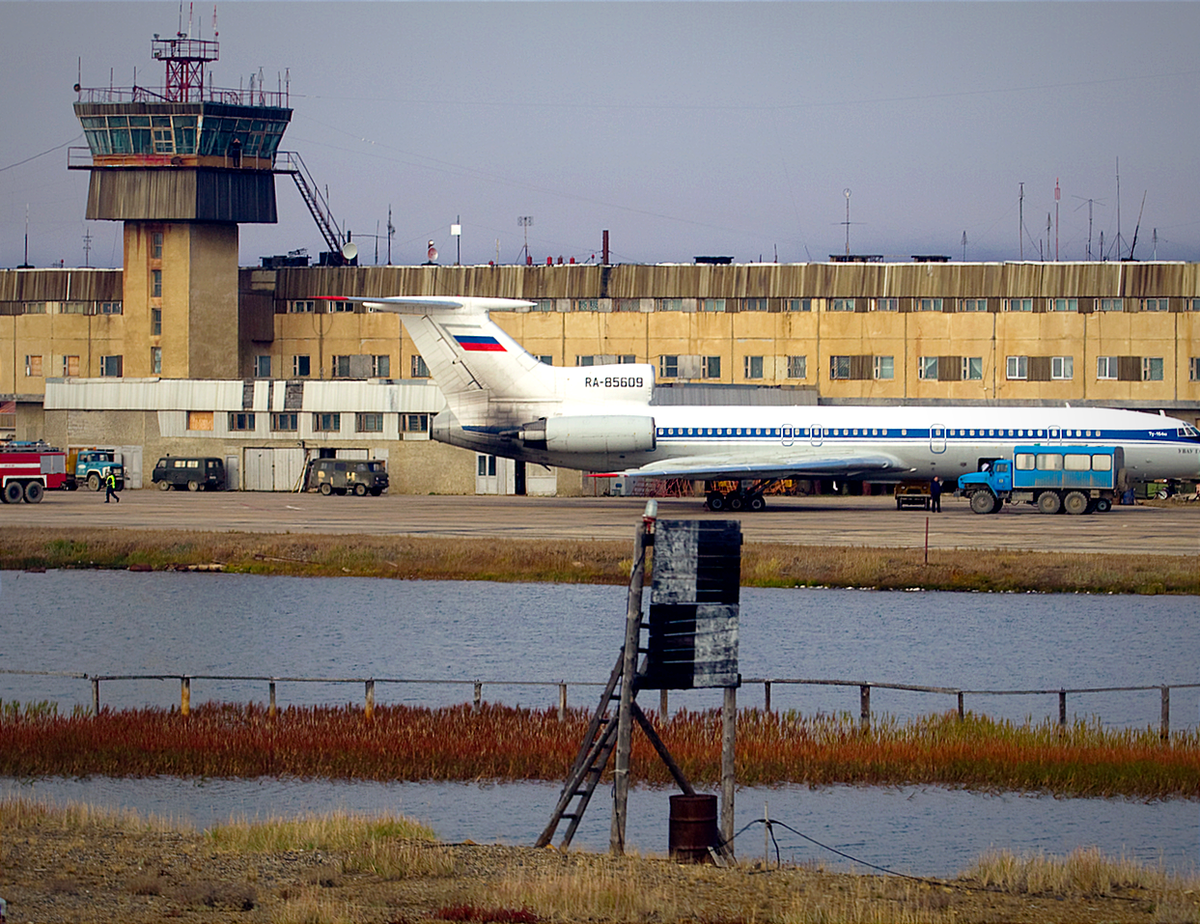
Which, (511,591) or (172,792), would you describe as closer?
(172,792)

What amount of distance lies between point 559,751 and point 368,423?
6155 centimetres

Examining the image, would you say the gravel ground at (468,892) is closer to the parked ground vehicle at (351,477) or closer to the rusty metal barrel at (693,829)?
the rusty metal barrel at (693,829)

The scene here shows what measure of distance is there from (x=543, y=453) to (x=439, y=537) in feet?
43.0

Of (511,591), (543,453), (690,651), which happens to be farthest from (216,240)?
(690,651)

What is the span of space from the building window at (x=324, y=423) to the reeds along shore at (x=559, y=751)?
5950 centimetres

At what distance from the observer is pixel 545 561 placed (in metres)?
46.2

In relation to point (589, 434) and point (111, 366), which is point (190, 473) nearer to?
point (111, 366)

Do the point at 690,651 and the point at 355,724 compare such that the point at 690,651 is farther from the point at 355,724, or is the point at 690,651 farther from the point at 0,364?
the point at 0,364

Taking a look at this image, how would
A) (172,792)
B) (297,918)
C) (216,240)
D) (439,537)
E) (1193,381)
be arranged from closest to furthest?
(297,918) < (172,792) < (439,537) < (1193,381) < (216,240)

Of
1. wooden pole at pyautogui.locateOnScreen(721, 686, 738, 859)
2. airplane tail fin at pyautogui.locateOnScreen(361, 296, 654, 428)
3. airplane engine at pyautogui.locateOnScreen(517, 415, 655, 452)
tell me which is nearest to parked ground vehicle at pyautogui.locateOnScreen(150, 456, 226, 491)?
airplane tail fin at pyautogui.locateOnScreen(361, 296, 654, 428)

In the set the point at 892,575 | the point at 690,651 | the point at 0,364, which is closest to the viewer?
the point at 690,651

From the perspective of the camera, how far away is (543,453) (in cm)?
6325

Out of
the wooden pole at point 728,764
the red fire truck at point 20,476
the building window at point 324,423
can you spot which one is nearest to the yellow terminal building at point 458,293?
the building window at point 324,423

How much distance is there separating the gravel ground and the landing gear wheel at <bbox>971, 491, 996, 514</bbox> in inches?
1885
